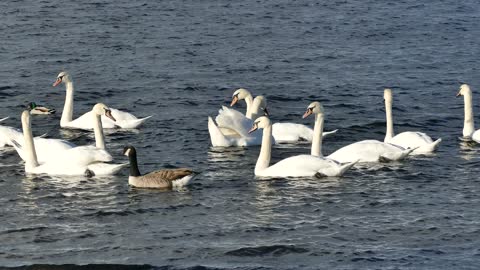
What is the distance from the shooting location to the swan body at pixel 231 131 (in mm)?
24500

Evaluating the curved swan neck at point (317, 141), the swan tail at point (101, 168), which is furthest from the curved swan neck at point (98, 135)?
the curved swan neck at point (317, 141)

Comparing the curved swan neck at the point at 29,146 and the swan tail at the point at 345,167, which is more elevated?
the curved swan neck at the point at 29,146

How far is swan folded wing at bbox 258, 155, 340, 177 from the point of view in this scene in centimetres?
2155

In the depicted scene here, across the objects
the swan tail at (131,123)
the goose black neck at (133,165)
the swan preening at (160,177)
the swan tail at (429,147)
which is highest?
the swan tail at (131,123)

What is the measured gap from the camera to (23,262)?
17.0m

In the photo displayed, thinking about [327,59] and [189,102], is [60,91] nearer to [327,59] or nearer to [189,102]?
[189,102]

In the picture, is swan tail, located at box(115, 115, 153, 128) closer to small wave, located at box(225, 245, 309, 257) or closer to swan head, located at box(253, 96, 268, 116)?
swan head, located at box(253, 96, 268, 116)

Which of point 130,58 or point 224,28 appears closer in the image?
point 130,58

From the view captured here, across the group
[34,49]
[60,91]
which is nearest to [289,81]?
[60,91]

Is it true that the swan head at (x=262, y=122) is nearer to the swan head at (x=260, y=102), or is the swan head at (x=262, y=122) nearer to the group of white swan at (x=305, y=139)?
the group of white swan at (x=305, y=139)

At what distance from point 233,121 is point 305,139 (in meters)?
1.47

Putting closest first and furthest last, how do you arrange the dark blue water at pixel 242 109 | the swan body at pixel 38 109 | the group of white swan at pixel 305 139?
the dark blue water at pixel 242 109 < the group of white swan at pixel 305 139 < the swan body at pixel 38 109

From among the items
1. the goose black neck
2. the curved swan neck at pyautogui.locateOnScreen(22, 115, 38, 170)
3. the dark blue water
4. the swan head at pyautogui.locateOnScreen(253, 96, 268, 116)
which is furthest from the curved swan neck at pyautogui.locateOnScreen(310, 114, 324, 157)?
the curved swan neck at pyautogui.locateOnScreen(22, 115, 38, 170)

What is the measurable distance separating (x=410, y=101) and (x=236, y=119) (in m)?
5.88
